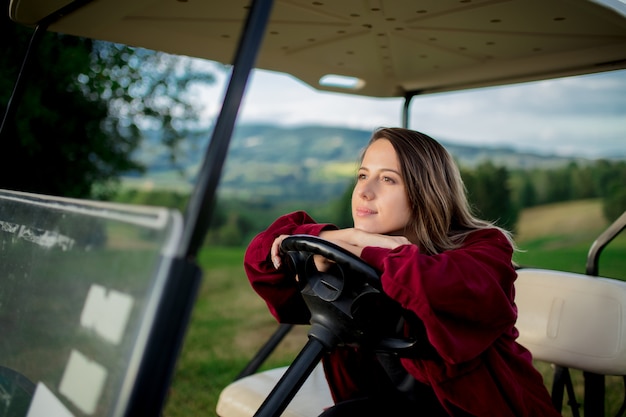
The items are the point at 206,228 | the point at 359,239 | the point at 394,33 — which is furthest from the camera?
A: the point at 394,33

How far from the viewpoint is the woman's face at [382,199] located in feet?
6.06

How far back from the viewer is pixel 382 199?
6.08 feet

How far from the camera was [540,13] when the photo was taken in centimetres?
180

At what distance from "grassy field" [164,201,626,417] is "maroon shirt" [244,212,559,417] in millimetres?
2552

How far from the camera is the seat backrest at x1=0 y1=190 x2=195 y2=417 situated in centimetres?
106

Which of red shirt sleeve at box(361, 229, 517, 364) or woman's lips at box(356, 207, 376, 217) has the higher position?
woman's lips at box(356, 207, 376, 217)

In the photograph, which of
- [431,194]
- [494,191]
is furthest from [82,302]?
[494,191]

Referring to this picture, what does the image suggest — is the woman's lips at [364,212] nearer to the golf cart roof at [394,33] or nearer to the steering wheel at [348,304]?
the steering wheel at [348,304]

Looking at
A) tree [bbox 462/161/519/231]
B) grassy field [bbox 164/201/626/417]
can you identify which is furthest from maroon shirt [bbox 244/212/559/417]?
tree [bbox 462/161/519/231]

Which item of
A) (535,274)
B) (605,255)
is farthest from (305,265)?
(605,255)

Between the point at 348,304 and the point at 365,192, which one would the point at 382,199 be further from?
the point at 348,304

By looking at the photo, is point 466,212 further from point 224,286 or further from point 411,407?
point 224,286

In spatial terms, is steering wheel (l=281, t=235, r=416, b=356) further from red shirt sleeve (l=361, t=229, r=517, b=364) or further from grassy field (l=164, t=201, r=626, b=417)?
grassy field (l=164, t=201, r=626, b=417)

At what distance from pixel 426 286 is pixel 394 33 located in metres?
1.06
